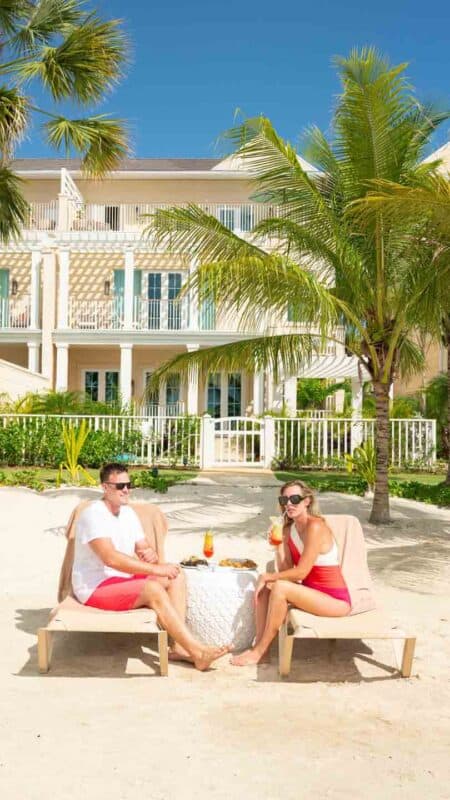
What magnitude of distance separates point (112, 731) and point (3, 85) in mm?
10881

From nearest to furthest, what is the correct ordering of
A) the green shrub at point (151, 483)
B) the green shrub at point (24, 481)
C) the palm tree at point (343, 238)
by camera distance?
the palm tree at point (343, 238), the green shrub at point (24, 481), the green shrub at point (151, 483)

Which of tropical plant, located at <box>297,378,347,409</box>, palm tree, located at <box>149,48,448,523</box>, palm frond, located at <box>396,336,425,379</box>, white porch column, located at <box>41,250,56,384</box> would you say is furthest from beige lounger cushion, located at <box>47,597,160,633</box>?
tropical plant, located at <box>297,378,347,409</box>

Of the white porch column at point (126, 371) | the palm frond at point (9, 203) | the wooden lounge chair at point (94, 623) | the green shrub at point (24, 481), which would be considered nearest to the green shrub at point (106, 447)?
the green shrub at point (24, 481)

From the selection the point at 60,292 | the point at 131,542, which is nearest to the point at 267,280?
the point at 131,542

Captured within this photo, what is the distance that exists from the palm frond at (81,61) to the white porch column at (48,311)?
12.0m

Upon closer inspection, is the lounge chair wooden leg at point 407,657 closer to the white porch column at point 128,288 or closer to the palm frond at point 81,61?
the palm frond at point 81,61

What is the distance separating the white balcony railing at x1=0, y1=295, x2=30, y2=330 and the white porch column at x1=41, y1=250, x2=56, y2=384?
36.5 inches

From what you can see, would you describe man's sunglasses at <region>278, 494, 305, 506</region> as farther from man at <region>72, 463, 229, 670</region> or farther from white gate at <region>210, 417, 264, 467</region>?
white gate at <region>210, 417, 264, 467</region>

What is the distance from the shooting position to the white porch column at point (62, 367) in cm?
2312

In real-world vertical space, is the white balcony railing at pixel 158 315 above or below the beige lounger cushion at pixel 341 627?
above

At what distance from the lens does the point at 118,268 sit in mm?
25922

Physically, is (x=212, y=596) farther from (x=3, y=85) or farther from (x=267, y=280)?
(x=3, y=85)

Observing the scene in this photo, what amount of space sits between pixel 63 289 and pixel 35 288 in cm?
113

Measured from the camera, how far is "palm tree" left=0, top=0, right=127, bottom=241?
12117mm
